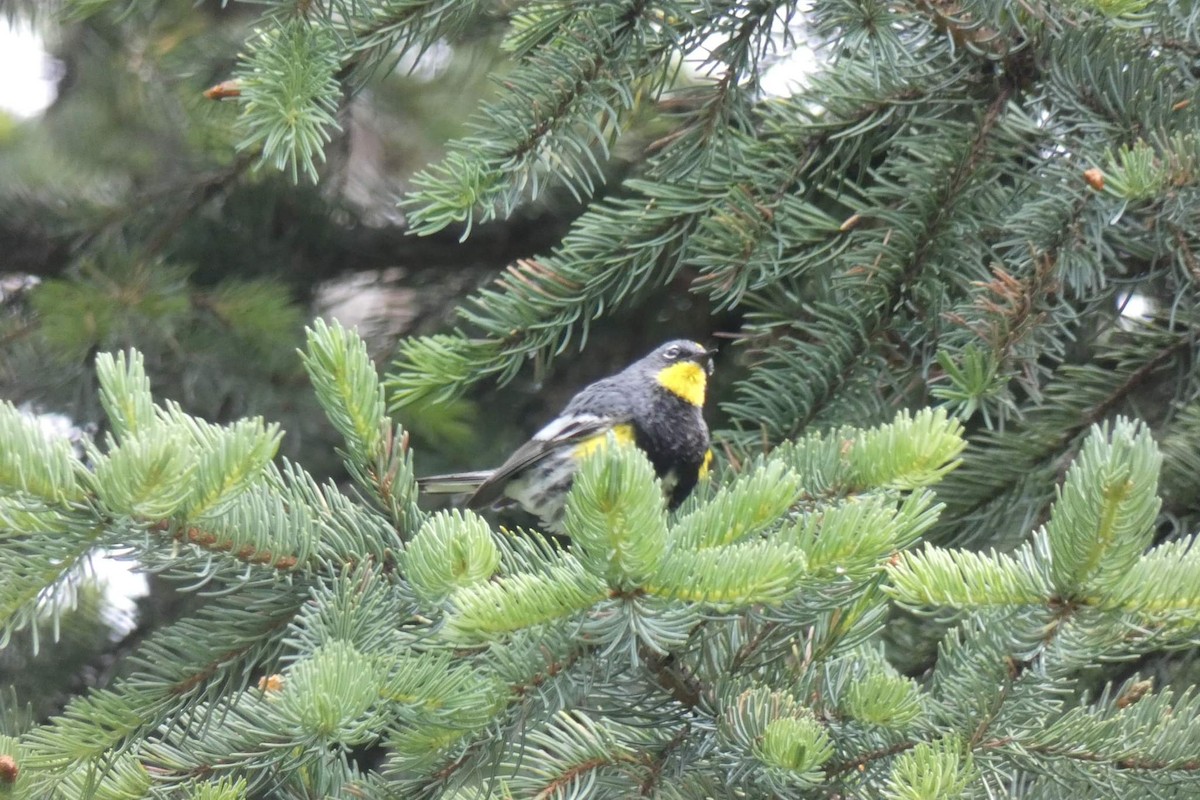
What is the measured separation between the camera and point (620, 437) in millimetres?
3496

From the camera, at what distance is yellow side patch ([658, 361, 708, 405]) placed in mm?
3615

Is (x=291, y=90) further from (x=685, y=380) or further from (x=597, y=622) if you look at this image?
(x=685, y=380)

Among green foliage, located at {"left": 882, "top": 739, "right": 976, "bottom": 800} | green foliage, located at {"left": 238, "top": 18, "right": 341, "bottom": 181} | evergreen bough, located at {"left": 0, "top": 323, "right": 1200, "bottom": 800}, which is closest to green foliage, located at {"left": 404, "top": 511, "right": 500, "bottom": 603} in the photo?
evergreen bough, located at {"left": 0, "top": 323, "right": 1200, "bottom": 800}

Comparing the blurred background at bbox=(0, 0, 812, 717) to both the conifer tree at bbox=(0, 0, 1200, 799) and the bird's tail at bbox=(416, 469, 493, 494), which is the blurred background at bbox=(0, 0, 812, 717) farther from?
the conifer tree at bbox=(0, 0, 1200, 799)

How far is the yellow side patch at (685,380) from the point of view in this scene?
11.9ft

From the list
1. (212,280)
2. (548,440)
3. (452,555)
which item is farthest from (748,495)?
(212,280)

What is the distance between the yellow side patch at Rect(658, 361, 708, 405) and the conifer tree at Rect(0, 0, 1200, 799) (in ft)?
2.08

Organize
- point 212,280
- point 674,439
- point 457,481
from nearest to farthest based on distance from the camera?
point 674,439 → point 457,481 → point 212,280

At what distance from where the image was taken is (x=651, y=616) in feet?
4.76

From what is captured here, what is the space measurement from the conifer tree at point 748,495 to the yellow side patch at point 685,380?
0.63 m

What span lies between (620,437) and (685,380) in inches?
13.2

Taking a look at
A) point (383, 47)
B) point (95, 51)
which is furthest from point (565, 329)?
point (95, 51)

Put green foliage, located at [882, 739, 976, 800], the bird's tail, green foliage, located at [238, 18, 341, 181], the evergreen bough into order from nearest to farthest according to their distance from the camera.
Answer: the evergreen bough
green foliage, located at [882, 739, 976, 800]
green foliage, located at [238, 18, 341, 181]
the bird's tail

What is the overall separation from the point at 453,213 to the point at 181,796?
1038 mm
